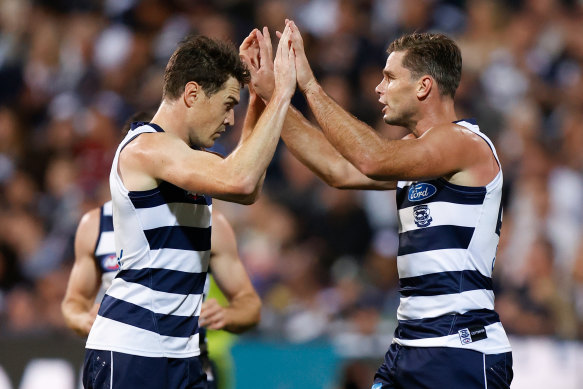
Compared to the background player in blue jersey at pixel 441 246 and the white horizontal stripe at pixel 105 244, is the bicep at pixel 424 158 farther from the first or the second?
the white horizontal stripe at pixel 105 244

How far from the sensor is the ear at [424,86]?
4211 millimetres

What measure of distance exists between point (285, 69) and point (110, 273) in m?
1.57

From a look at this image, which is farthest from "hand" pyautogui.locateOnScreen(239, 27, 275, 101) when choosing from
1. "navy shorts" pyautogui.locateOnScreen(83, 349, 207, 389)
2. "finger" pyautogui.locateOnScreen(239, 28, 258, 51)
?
"navy shorts" pyautogui.locateOnScreen(83, 349, 207, 389)

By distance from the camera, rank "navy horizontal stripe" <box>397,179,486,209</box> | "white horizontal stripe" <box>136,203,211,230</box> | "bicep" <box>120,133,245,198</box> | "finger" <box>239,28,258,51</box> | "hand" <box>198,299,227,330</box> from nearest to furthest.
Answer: "bicep" <box>120,133,245,198</box>
"white horizontal stripe" <box>136,203,211,230</box>
"navy horizontal stripe" <box>397,179,486,209</box>
"finger" <box>239,28,258,51</box>
"hand" <box>198,299,227,330</box>

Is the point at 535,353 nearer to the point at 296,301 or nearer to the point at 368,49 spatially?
the point at 296,301

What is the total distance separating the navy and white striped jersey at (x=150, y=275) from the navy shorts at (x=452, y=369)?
40.5 inches

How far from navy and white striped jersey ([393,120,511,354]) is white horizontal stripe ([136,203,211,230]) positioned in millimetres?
965

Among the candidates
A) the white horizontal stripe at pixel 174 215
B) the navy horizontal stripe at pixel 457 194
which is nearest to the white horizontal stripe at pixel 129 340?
the white horizontal stripe at pixel 174 215

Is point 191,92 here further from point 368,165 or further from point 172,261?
point 368,165

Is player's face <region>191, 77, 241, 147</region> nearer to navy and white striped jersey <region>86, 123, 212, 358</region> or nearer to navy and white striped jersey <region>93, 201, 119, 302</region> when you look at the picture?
navy and white striped jersey <region>86, 123, 212, 358</region>

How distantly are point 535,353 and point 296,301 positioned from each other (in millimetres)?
2349

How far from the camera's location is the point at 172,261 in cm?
372

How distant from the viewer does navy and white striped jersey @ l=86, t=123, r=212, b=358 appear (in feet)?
12.1

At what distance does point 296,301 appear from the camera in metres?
7.93
